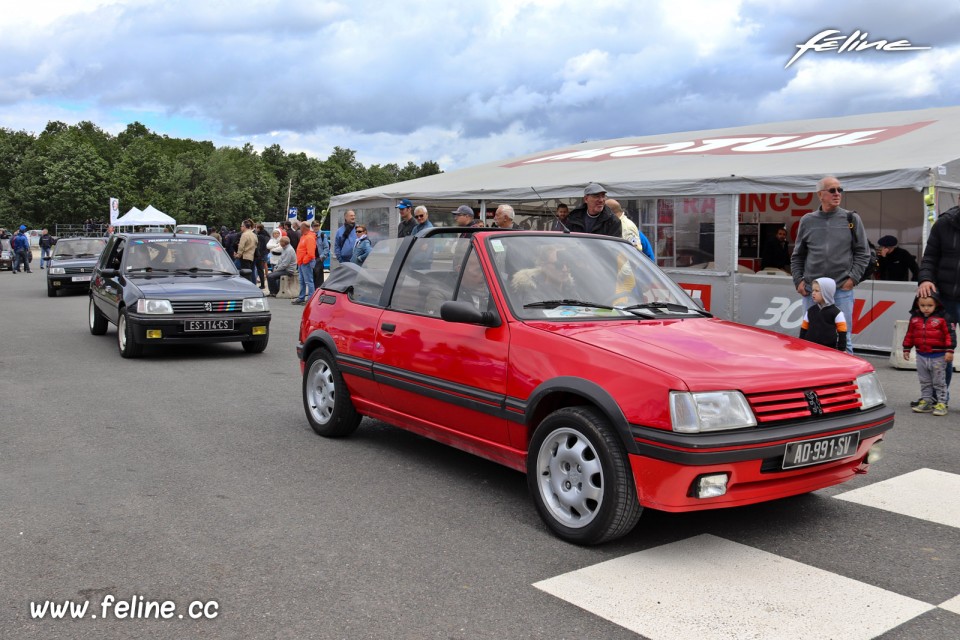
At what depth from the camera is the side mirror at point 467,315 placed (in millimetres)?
4676

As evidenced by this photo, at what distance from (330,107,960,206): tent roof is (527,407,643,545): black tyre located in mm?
8921

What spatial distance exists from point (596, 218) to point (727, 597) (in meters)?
5.37

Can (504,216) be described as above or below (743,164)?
below

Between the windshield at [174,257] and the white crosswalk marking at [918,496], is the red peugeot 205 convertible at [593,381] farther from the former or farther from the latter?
the windshield at [174,257]

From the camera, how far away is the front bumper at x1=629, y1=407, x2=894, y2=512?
3693 millimetres

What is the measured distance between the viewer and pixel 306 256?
18547 millimetres

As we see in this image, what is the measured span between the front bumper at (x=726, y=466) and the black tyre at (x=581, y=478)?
101 millimetres

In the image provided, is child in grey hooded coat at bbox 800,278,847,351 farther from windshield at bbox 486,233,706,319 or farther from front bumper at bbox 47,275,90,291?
front bumper at bbox 47,275,90,291

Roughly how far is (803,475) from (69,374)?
7.92 metres

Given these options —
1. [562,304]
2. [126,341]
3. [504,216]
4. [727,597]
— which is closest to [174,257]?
[126,341]

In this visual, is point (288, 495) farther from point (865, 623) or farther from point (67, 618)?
point (865, 623)

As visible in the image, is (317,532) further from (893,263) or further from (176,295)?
(893,263)

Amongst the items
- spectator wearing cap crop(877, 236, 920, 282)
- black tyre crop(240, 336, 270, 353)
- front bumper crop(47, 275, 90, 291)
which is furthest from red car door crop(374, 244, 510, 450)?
front bumper crop(47, 275, 90, 291)

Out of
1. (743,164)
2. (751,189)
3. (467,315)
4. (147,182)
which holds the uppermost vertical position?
(147,182)
